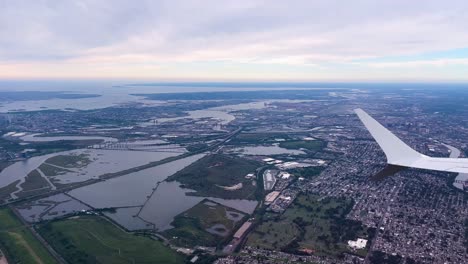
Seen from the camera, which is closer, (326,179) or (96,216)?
(96,216)

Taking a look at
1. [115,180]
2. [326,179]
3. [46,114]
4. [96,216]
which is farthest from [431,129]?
[46,114]

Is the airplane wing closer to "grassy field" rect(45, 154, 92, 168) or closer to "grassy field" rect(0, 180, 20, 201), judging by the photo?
"grassy field" rect(0, 180, 20, 201)

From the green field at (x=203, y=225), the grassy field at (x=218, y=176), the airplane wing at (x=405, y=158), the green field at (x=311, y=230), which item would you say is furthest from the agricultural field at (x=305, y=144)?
the airplane wing at (x=405, y=158)

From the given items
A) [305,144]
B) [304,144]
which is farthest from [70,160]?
[305,144]

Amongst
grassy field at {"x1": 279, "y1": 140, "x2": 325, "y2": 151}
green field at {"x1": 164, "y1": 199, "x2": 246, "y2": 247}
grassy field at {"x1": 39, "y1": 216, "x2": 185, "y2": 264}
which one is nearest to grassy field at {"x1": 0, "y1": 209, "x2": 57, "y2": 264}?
grassy field at {"x1": 39, "y1": 216, "x2": 185, "y2": 264}

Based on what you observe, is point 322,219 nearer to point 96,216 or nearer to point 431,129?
point 96,216

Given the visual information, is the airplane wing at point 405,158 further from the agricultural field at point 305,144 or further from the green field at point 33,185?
the agricultural field at point 305,144
